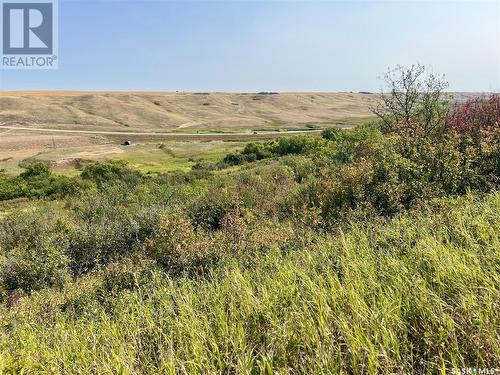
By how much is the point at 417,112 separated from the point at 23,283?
16.4 metres

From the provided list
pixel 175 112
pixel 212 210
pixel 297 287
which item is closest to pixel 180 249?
pixel 297 287

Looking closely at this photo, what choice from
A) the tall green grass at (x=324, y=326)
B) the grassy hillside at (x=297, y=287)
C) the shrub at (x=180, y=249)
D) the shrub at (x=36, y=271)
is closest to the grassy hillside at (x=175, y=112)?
the shrub at (x=36, y=271)

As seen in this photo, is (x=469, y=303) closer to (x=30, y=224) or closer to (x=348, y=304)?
(x=348, y=304)

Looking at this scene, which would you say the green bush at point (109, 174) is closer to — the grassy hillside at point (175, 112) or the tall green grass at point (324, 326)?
the tall green grass at point (324, 326)

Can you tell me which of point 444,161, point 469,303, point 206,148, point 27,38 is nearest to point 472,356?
point 469,303

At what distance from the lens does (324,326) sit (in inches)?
120

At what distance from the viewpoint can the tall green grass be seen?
2.77m

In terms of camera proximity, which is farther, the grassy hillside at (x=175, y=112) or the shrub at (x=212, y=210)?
the grassy hillside at (x=175, y=112)

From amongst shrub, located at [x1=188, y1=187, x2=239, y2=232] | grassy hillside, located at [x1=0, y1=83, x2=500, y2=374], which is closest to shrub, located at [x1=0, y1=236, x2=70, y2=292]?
grassy hillside, located at [x1=0, y1=83, x2=500, y2=374]

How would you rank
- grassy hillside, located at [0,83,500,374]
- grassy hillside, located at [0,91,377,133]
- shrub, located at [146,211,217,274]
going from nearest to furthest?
grassy hillside, located at [0,83,500,374] < shrub, located at [146,211,217,274] < grassy hillside, located at [0,91,377,133]

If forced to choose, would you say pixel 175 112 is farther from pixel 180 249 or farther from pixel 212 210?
pixel 180 249

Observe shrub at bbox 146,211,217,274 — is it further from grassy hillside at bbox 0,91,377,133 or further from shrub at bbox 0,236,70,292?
grassy hillside at bbox 0,91,377,133

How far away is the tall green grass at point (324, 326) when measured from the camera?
2.77m

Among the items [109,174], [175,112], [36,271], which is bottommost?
[109,174]
